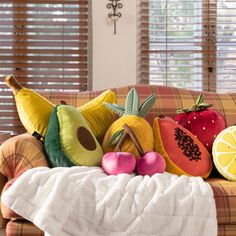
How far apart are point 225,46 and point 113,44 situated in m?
0.91

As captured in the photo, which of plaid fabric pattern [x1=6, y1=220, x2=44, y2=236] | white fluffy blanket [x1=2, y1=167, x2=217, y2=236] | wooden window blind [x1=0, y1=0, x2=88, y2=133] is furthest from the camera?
wooden window blind [x1=0, y1=0, x2=88, y2=133]

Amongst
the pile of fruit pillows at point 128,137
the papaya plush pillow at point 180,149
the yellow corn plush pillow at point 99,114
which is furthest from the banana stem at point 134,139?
the yellow corn plush pillow at point 99,114

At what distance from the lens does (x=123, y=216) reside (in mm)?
1700

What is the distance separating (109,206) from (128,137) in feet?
1.74

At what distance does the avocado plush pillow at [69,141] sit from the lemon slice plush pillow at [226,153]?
0.57 metres

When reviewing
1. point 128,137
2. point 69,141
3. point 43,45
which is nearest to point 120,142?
point 128,137

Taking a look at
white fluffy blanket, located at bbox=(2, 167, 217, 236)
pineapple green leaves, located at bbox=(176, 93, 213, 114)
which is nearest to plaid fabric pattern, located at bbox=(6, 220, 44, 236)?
white fluffy blanket, located at bbox=(2, 167, 217, 236)

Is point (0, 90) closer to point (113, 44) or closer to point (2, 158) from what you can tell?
point (113, 44)

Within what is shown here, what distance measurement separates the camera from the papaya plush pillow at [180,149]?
2221 mm

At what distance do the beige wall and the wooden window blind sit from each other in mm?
137

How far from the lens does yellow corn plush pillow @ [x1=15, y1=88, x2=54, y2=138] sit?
7.31 ft

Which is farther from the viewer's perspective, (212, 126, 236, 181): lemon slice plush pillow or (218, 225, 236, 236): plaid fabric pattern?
(212, 126, 236, 181): lemon slice plush pillow

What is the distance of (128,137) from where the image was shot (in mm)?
2188

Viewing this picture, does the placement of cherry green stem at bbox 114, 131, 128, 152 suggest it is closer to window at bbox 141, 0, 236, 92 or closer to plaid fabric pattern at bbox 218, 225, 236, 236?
plaid fabric pattern at bbox 218, 225, 236, 236
